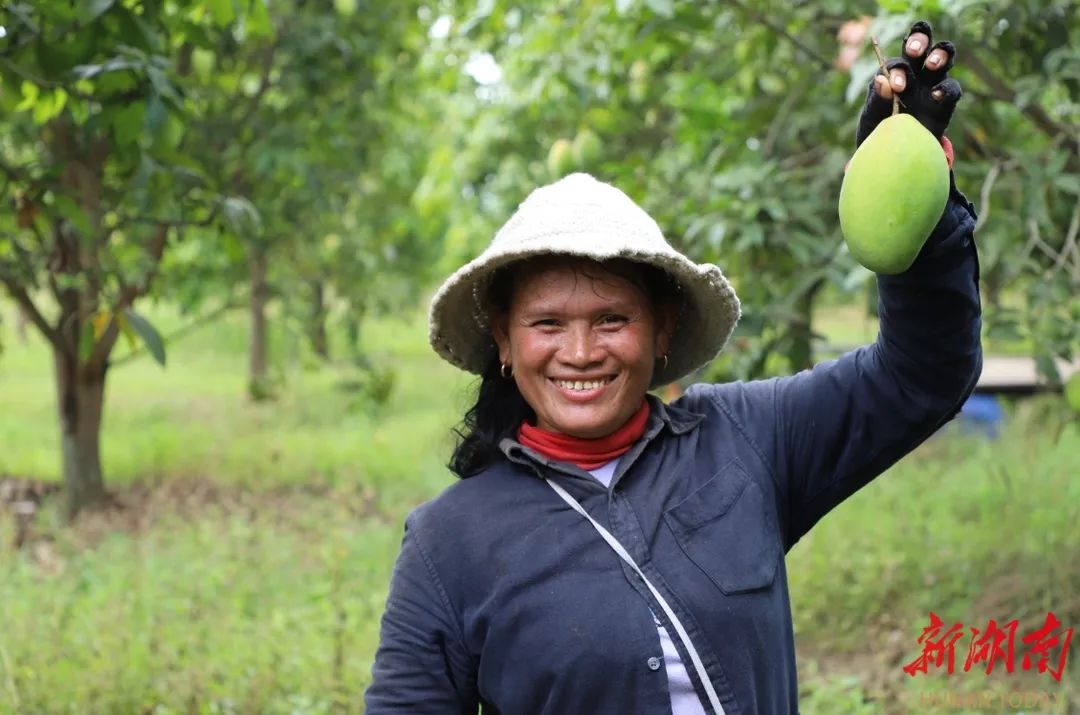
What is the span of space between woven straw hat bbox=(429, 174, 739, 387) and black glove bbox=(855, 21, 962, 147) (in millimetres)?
301

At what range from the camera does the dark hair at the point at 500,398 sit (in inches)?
56.7

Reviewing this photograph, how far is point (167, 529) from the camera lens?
4.94m

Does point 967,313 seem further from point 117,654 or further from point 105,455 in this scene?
point 105,455

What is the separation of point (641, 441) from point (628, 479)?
5cm

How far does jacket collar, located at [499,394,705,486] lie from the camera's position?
137 cm

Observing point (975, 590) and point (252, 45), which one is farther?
point (252, 45)

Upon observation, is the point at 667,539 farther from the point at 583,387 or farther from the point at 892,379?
the point at 892,379

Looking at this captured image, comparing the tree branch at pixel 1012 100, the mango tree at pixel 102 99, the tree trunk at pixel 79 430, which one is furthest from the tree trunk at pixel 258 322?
the tree branch at pixel 1012 100

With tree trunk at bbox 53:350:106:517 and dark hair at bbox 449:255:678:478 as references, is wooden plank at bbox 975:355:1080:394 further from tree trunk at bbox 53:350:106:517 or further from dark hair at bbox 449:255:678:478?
dark hair at bbox 449:255:678:478

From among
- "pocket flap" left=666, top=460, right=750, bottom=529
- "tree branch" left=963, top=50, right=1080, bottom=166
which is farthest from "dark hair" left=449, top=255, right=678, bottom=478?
"tree branch" left=963, top=50, right=1080, bottom=166

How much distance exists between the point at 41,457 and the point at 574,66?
14.3 ft

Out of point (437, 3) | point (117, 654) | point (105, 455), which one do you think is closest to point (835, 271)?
point (117, 654)

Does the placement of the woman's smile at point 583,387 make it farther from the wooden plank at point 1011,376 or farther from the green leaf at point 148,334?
the wooden plank at point 1011,376

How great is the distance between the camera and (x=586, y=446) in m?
1.40
